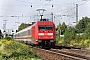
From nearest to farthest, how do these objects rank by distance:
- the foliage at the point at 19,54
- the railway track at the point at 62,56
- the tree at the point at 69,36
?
1. the foliage at the point at 19,54
2. the railway track at the point at 62,56
3. the tree at the point at 69,36

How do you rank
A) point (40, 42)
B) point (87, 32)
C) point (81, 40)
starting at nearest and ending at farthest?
point (40, 42)
point (87, 32)
point (81, 40)

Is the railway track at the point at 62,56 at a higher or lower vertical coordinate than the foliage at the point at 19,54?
lower

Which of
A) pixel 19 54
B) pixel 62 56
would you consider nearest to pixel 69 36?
pixel 62 56

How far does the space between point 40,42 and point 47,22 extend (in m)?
2.53

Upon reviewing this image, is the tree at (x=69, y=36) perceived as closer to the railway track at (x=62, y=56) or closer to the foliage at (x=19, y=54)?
the railway track at (x=62, y=56)

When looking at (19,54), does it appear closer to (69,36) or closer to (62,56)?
(62,56)

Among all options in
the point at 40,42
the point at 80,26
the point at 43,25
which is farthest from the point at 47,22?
the point at 80,26

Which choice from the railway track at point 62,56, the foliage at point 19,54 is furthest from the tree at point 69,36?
the foliage at point 19,54

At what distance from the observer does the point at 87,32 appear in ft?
145

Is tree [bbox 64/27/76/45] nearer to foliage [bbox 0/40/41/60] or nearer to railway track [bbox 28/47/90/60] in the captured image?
railway track [bbox 28/47/90/60]

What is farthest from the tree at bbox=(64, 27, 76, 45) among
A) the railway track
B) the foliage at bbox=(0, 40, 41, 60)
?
the foliage at bbox=(0, 40, 41, 60)

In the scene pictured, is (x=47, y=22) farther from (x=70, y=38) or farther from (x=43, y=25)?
(x=70, y=38)

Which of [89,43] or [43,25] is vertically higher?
[43,25]

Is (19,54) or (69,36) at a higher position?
(69,36)
